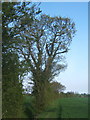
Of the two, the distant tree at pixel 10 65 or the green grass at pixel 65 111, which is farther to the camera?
the green grass at pixel 65 111

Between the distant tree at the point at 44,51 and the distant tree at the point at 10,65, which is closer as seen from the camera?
the distant tree at the point at 10,65

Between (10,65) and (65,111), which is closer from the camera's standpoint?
(10,65)

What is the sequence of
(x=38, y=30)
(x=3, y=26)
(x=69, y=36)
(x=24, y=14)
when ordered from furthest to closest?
(x=69, y=36), (x=38, y=30), (x=24, y=14), (x=3, y=26)

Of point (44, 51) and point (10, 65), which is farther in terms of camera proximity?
point (44, 51)

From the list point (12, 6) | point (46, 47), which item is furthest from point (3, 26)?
point (46, 47)

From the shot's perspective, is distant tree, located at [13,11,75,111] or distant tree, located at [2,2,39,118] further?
distant tree, located at [13,11,75,111]

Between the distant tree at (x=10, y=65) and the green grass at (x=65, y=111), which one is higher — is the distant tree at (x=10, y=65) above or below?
above

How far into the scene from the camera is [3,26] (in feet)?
34.3

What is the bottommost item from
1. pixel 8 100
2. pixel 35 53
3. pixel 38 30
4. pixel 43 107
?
pixel 43 107

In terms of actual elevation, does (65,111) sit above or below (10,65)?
below

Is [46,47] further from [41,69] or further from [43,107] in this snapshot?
[43,107]

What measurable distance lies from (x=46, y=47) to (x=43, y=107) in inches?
270

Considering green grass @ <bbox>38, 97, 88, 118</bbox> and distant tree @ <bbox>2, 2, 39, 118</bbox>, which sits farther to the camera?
green grass @ <bbox>38, 97, 88, 118</bbox>

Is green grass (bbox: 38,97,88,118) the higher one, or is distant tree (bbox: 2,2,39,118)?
distant tree (bbox: 2,2,39,118)
